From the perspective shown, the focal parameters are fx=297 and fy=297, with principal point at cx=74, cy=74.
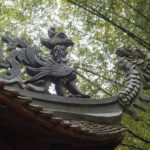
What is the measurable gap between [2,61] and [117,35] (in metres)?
3.92

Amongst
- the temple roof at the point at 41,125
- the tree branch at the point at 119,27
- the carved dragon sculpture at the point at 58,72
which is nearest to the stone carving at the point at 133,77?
the carved dragon sculpture at the point at 58,72

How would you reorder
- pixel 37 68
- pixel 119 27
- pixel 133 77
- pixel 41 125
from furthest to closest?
pixel 119 27 < pixel 133 77 < pixel 37 68 < pixel 41 125

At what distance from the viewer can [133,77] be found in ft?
10.4

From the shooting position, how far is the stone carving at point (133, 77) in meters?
3.03

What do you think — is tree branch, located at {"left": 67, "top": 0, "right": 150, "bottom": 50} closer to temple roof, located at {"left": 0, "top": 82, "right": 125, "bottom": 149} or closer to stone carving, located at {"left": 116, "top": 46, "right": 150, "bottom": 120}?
stone carving, located at {"left": 116, "top": 46, "right": 150, "bottom": 120}

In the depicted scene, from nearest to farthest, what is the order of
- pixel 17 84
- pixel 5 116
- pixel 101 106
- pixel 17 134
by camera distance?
1. pixel 5 116
2. pixel 17 134
3. pixel 17 84
4. pixel 101 106

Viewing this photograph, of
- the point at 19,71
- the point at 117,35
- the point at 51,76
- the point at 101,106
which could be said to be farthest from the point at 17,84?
the point at 117,35

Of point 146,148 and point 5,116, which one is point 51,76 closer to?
point 5,116

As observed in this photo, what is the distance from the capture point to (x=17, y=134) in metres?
2.39

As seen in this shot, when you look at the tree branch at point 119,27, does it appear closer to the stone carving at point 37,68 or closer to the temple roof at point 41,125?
the stone carving at point 37,68

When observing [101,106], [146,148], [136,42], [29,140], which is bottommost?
[146,148]

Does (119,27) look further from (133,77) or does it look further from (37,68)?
(37,68)

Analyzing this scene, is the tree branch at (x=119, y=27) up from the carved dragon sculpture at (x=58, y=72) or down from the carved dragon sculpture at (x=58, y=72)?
up

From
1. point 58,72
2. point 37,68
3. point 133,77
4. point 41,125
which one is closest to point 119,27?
point 133,77
